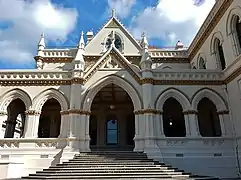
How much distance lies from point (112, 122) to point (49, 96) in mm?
6665

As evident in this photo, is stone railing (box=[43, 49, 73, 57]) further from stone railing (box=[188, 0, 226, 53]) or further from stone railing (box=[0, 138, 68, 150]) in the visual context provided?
stone railing (box=[188, 0, 226, 53])

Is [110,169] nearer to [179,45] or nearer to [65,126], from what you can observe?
[65,126]

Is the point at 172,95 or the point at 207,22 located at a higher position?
the point at 207,22

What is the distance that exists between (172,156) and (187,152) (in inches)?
43.8

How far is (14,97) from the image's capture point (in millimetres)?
16344

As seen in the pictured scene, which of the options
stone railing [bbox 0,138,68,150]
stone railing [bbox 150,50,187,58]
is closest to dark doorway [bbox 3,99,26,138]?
stone railing [bbox 0,138,68,150]

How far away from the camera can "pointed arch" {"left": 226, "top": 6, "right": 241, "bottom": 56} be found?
625 inches

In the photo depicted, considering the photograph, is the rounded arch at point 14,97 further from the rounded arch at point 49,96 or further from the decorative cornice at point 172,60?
the decorative cornice at point 172,60

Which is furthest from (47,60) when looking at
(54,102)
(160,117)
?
(160,117)

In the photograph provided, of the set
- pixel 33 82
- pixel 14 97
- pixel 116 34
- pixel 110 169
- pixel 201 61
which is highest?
pixel 116 34

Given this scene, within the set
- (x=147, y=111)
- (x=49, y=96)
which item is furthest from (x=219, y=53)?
(x=49, y=96)

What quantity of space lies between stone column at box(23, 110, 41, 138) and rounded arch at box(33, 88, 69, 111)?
48 cm

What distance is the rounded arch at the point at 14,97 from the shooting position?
52.6ft

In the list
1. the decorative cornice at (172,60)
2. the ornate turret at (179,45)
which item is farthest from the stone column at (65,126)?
the ornate turret at (179,45)
